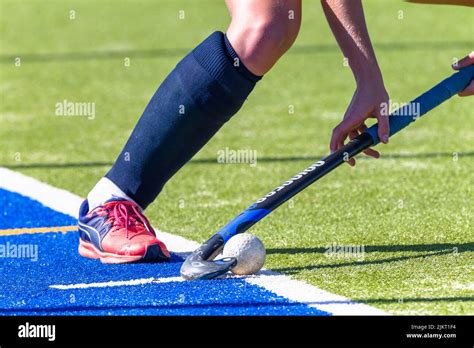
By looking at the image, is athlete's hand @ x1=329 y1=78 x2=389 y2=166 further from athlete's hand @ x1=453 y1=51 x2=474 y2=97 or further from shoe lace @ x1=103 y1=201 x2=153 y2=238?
shoe lace @ x1=103 y1=201 x2=153 y2=238

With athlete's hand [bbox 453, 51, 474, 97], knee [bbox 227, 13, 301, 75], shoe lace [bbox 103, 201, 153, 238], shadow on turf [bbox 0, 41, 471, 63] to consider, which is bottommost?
shoe lace [bbox 103, 201, 153, 238]

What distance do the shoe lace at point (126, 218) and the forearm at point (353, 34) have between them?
105 cm

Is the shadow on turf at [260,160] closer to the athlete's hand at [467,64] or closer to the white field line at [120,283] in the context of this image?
the athlete's hand at [467,64]

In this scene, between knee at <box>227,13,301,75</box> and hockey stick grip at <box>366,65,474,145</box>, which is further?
hockey stick grip at <box>366,65,474,145</box>

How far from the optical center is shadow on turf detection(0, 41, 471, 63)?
38.5 feet

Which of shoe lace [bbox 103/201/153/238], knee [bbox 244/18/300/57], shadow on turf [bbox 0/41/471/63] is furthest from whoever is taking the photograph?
shadow on turf [bbox 0/41/471/63]

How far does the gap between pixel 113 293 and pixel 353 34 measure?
124 cm

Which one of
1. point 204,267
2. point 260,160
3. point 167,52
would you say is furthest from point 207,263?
point 167,52

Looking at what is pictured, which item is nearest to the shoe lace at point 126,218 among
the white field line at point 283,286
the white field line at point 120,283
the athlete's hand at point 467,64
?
the white field line at point 283,286

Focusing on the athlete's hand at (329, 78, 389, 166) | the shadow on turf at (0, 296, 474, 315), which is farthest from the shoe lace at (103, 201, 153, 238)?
the athlete's hand at (329, 78, 389, 166)

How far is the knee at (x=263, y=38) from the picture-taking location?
13.8 feet

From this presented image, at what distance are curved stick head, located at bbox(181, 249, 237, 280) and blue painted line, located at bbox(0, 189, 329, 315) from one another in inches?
1.3
